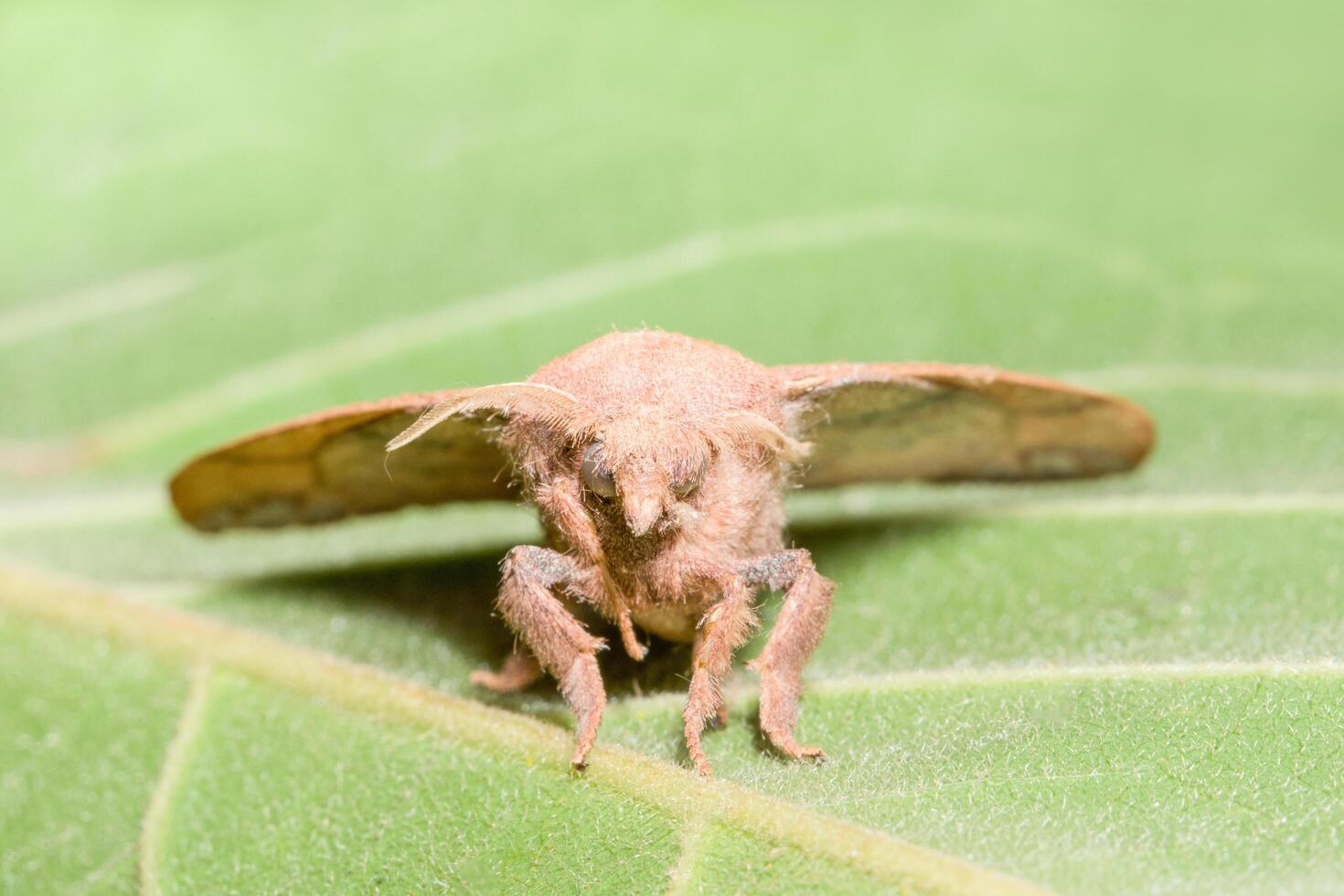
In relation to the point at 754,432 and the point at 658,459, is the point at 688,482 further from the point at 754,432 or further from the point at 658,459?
the point at 754,432

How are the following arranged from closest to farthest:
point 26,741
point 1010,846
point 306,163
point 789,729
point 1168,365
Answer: point 1010,846 < point 789,729 < point 26,741 < point 1168,365 < point 306,163

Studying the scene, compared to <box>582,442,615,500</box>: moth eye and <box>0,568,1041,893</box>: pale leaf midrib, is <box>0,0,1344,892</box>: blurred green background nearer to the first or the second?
<box>0,568,1041,893</box>: pale leaf midrib

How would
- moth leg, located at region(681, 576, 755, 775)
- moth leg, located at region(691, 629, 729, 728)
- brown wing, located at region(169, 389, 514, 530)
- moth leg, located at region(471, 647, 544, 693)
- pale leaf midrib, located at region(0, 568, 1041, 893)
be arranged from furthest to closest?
brown wing, located at region(169, 389, 514, 530) < moth leg, located at region(471, 647, 544, 693) < moth leg, located at region(691, 629, 729, 728) < moth leg, located at region(681, 576, 755, 775) < pale leaf midrib, located at region(0, 568, 1041, 893)

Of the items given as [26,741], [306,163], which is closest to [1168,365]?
[306,163]

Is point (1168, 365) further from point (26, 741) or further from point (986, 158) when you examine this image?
point (26, 741)

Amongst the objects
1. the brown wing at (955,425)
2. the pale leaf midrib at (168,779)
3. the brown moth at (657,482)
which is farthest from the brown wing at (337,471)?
the brown wing at (955,425)

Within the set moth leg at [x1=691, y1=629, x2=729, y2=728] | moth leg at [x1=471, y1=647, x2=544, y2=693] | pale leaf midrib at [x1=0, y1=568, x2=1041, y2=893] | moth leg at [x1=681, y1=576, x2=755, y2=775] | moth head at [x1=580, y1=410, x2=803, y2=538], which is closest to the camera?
pale leaf midrib at [x1=0, y1=568, x2=1041, y2=893]

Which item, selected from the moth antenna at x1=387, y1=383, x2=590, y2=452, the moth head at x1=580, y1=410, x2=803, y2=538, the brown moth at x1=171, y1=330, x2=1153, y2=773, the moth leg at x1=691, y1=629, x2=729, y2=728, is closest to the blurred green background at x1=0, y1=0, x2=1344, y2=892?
the moth leg at x1=691, y1=629, x2=729, y2=728
